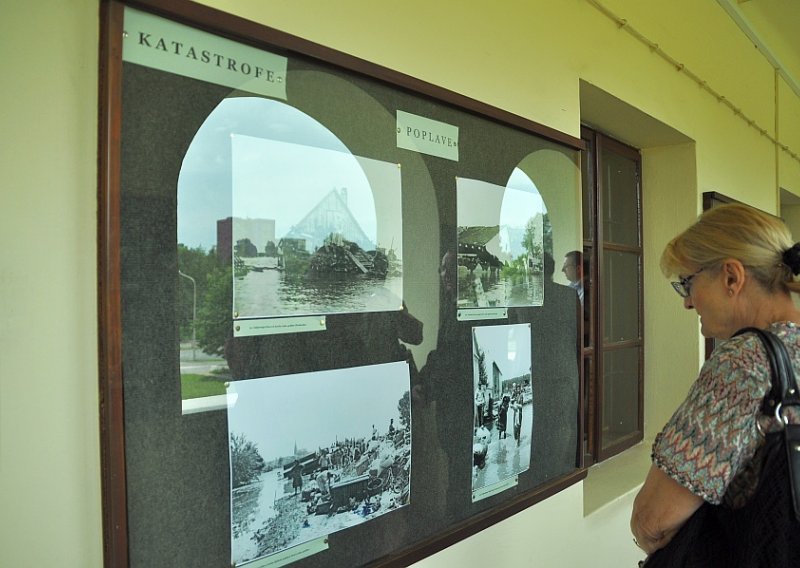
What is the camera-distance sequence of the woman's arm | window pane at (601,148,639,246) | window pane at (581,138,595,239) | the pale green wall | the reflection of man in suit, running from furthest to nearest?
window pane at (601,148,639,246), window pane at (581,138,595,239), the reflection of man in suit, the woman's arm, the pale green wall

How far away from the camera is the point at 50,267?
0.70 m

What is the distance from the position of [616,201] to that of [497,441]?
1756 mm

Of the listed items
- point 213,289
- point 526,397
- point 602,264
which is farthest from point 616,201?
point 213,289

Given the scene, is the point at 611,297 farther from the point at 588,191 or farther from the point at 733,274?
the point at 733,274

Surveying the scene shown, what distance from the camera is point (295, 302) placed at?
0.95 meters

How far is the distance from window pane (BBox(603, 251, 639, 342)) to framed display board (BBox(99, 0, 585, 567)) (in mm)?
1343

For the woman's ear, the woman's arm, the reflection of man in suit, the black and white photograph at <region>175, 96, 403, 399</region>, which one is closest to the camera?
the black and white photograph at <region>175, 96, 403, 399</region>

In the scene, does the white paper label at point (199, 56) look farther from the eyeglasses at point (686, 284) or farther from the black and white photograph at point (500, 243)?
the eyeglasses at point (686, 284)

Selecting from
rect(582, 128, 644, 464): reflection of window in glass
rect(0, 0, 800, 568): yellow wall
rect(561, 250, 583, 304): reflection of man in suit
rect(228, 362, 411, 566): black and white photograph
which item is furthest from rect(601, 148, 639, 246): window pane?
rect(228, 362, 411, 566): black and white photograph

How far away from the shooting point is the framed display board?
763 millimetres

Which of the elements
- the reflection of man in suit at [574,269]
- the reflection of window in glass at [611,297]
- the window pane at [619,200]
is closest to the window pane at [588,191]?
the reflection of window in glass at [611,297]

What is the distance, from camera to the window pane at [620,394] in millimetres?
2633

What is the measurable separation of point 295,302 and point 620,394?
2282mm
